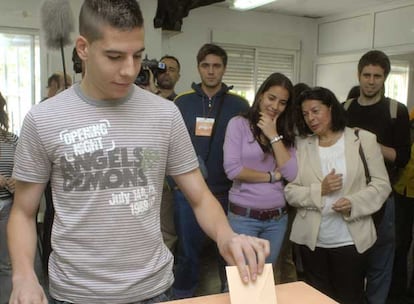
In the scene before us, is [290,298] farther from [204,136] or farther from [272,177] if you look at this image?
[204,136]

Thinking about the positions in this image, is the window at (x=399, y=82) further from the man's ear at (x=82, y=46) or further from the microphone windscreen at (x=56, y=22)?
the man's ear at (x=82, y=46)

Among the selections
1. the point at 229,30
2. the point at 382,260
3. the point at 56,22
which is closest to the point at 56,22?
the point at 56,22

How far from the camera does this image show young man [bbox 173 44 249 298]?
2.60m

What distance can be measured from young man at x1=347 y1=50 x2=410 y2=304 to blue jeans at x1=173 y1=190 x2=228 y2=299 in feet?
2.86

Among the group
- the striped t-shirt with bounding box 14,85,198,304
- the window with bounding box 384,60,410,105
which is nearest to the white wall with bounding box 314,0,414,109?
the window with bounding box 384,60,410,105

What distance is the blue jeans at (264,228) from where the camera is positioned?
7.29 feet

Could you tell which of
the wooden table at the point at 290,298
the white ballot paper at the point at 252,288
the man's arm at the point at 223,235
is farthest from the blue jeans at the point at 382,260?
the white ballot paper at the point at 252,288

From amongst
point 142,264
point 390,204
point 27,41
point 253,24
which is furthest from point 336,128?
point 253,24

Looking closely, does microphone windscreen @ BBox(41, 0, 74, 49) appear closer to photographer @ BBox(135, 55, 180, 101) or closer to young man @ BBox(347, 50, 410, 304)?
photographer @ BBox(135, 55, 180, 101)

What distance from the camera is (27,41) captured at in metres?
4.29

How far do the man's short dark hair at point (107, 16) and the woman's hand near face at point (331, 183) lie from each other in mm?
1326

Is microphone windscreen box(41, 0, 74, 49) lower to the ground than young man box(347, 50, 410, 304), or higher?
higher

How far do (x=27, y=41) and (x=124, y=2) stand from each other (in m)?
→ 3.67

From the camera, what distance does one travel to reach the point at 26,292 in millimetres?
932
